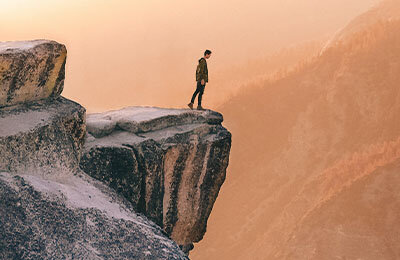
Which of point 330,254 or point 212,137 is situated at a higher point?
point 212,137

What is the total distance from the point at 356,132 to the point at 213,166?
5649cm

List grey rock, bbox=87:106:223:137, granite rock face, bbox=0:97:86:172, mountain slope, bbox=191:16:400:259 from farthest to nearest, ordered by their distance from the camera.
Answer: mountain slope, bbox=191:16:400:259
grey rock, bbox=87:106:223:137
granite rock face, bbox=0:97:86:172

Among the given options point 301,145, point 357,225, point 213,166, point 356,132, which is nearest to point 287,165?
point 301,145

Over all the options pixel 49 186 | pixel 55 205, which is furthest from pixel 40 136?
pixel 55 205

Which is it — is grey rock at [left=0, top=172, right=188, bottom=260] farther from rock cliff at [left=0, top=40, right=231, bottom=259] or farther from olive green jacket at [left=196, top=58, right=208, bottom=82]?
olive green jacket at [left=196, top=58, right=208, bottom=82]

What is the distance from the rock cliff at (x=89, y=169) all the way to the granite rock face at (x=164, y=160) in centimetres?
3

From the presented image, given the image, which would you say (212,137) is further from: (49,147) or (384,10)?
(384,10)

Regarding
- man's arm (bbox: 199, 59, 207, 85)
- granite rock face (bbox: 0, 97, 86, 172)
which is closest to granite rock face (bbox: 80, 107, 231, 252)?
man's arm (bbox: 199, 59, 207, 85)

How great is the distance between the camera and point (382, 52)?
256 feet

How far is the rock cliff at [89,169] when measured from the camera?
38.4 feet

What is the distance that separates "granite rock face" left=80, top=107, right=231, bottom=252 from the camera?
57.6ft

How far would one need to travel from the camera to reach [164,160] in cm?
1922

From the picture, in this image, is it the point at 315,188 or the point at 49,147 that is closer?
the point at 49,147

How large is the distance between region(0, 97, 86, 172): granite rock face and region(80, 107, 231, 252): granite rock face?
7.59 ft
